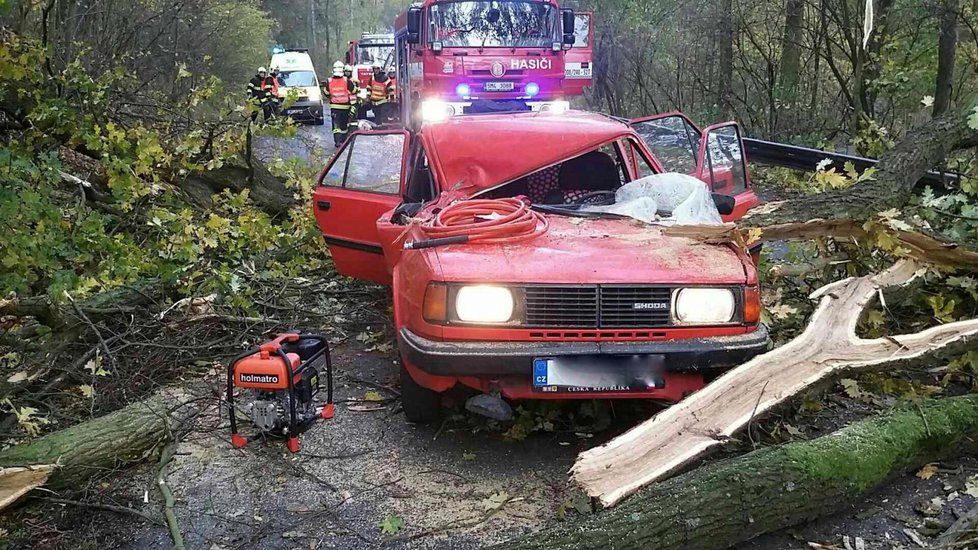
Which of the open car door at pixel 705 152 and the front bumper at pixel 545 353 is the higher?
the open car door at pixel 705 152

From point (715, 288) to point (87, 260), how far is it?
Result: 15.2 feet

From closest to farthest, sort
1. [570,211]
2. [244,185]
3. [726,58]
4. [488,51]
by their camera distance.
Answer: [570,211], [244,185], [488,51], [726,58]

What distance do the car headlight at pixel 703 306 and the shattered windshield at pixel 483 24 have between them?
9.53 meters

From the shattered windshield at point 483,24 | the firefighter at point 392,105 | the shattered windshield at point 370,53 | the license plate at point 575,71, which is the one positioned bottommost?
the firefighter at point 392,105

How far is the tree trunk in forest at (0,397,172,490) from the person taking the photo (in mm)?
3432

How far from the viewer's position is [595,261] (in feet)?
12.2

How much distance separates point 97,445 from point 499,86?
9864 millimetres

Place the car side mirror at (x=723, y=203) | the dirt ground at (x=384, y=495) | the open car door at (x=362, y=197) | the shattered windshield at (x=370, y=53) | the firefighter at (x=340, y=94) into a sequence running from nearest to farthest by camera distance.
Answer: the dirt ground at (x=384, y=495), the car side mirror at (x=723, y=203), the open car door at (x=362, y=197), the firefighter at (x=340, y=94), the shattered windshield at (x=370, y=53)

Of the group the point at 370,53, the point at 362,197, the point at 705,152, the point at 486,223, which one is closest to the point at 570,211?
the point at 486,223

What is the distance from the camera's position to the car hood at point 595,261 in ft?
11.8

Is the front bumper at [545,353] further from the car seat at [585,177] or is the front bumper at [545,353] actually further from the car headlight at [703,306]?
the car seat at [585,177]

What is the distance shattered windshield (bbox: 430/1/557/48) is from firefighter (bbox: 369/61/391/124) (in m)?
5.62

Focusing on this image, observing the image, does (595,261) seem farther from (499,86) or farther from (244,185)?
(499,86)

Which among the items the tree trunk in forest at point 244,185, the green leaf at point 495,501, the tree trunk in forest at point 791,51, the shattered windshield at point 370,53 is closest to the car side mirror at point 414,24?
the tree trunk in forest at point 244,185
